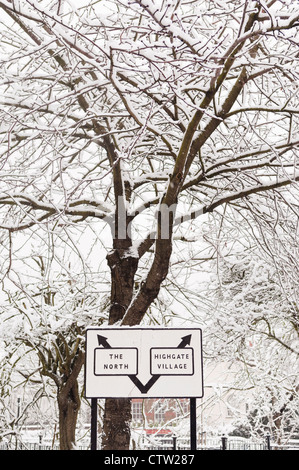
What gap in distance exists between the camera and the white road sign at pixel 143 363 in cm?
341

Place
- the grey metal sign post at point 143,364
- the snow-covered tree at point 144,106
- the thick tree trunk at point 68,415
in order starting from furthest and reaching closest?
the thick tree trunk at point 68,415, the snow-covered tree at point 144,106, the grey metal sign post at point 143,364

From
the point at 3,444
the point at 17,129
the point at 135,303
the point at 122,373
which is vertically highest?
the point at 17,129

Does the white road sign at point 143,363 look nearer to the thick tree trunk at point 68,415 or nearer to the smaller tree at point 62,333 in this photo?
the smaller tree at point 62,333

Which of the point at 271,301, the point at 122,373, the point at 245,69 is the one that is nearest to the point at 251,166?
the point at 245,69

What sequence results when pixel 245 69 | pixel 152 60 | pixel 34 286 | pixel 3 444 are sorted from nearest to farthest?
pixel 152 60, pixel 245 69, pixel 34 286, pixel 3 444

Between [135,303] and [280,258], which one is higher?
[280,258]

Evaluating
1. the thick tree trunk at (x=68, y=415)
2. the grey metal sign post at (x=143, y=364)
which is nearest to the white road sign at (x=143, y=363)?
the grey metal sign post at (x=143, y=364)

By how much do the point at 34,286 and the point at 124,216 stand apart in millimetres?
4474

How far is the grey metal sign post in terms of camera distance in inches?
134

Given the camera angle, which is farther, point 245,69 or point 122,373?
point 245,69

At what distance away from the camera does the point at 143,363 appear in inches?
137

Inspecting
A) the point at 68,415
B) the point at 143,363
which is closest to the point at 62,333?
the point at 68,415

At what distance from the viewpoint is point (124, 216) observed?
18.0ft

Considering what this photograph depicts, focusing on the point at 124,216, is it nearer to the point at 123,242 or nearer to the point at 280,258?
the point at 123,242
